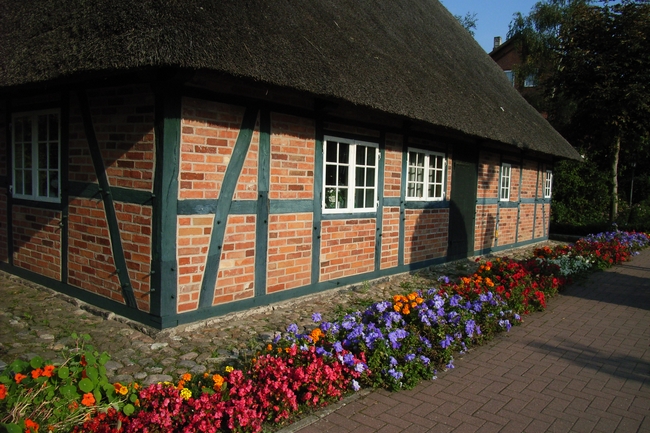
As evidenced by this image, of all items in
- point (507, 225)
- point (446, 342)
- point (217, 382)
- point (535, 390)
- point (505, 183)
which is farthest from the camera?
point (507, 225)

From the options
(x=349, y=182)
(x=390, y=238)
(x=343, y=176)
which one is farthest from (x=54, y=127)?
(x=390, y=238)

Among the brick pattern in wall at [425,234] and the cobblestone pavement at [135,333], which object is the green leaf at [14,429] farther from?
the brick pattern in wall at [425,234]

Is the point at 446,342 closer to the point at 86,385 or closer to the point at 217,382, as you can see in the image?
the point at 217,382

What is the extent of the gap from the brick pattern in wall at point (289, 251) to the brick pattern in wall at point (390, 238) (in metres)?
1.86

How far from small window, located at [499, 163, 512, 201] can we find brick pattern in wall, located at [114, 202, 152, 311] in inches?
371

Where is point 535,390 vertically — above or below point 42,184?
below

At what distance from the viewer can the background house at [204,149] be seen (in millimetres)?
5039

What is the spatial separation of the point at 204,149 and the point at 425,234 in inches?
Answer: 205

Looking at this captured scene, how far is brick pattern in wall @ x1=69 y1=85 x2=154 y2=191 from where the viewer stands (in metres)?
5.20

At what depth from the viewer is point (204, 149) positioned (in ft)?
17.7

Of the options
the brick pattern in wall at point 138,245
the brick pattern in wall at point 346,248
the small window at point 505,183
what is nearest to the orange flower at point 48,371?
the brick pattern in wall at point 138,245

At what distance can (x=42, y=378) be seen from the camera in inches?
121

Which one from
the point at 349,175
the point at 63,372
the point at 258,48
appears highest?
the point at 258,48

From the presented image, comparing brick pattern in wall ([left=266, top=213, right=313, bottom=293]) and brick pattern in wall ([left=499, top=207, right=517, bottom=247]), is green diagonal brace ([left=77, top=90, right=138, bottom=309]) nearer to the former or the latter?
brick pattern in wall ([left=266, top=213, right=313, bottom=293])
